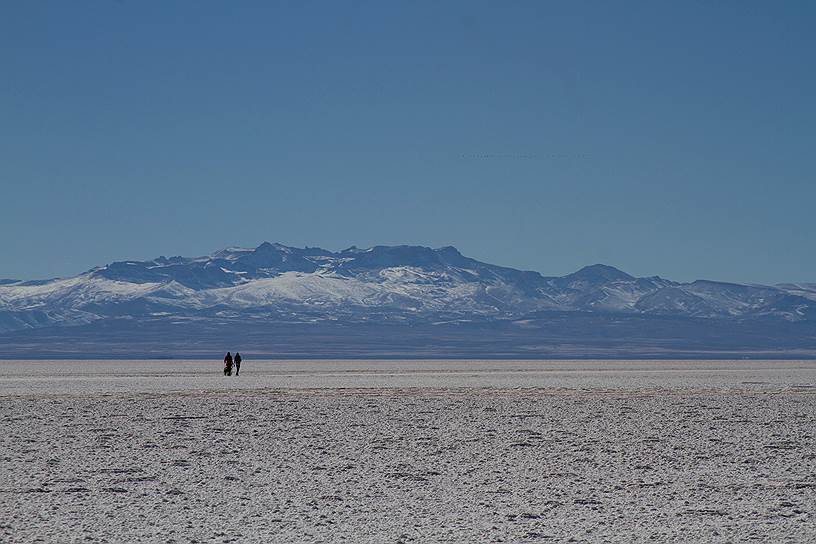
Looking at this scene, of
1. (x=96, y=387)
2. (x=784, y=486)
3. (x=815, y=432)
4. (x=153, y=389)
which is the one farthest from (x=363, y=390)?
(x=784, y=486)

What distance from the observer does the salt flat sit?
12.0 metres

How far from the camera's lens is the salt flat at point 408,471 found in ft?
39.2

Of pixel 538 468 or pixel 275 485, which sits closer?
pixel 275 485

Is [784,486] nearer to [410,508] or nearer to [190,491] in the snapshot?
[410,508]

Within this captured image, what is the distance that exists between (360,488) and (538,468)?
2.95 meters

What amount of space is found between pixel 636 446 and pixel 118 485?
8.38 meters

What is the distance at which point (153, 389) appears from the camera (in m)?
37.6

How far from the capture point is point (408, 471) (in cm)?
1619

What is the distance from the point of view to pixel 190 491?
47.2 ft

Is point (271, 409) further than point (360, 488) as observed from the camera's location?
Yes

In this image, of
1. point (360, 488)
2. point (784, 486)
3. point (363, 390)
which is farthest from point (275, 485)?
point (363, 390)

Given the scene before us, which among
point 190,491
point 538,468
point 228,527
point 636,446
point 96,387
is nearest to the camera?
point 228,527

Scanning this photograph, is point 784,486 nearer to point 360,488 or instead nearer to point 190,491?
point 360,488

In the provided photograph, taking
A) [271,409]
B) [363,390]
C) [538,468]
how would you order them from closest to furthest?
[538,468], [271,409], [363,390]
